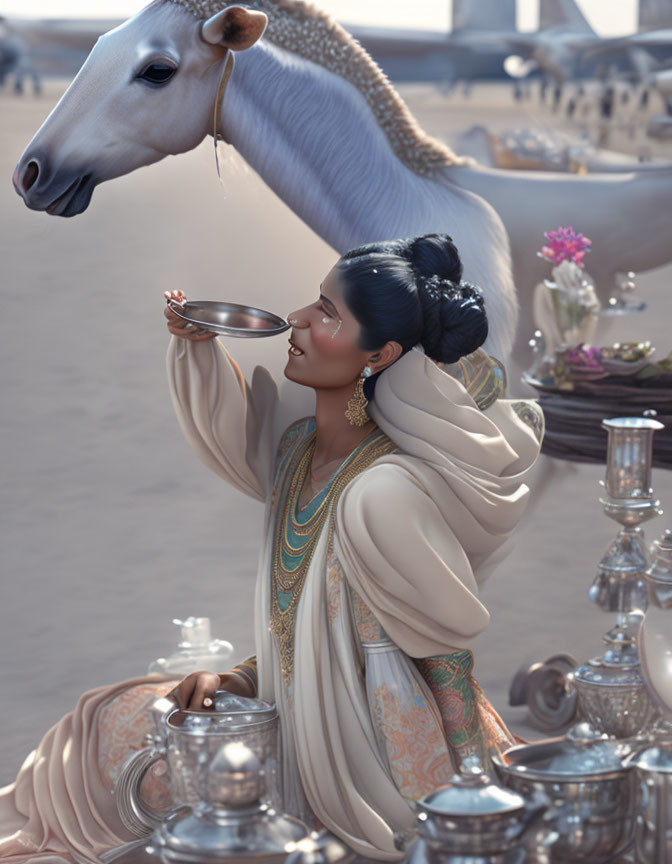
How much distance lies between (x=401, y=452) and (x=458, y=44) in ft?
20.5

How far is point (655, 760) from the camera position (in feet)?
4.94

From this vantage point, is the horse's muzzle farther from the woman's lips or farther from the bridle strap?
the woman's lips

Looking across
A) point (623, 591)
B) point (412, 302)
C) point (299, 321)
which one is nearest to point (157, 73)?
point (299, 321)

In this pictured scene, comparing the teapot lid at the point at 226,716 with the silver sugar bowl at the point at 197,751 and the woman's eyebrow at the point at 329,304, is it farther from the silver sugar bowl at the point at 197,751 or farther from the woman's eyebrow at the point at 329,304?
the woman's eyebrow at the point at 329,304

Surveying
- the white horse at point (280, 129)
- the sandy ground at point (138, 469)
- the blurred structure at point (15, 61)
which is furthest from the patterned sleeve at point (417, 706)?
the blurred structure at point (15, 61)

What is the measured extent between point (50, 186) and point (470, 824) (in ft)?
6.51

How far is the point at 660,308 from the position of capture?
8.71m

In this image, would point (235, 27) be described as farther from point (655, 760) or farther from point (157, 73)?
point (655, 760)

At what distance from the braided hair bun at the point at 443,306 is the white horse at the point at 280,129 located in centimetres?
91

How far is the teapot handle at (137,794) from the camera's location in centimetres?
211

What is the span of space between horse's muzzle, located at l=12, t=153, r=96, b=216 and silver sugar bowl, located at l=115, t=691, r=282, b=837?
1.32 meters

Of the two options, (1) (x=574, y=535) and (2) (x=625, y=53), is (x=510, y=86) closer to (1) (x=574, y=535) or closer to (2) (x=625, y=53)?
(2) (x=625, y=53)

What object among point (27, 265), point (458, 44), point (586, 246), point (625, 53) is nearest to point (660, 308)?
point (625, 53)

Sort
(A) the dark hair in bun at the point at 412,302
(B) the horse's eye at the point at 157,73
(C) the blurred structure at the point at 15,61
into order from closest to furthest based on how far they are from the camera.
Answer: (A) the dark hair in bun at the point at 412,302, (B) the horse's eye at the point at 157,73, (C) the blurred structure at the point at 15,61
